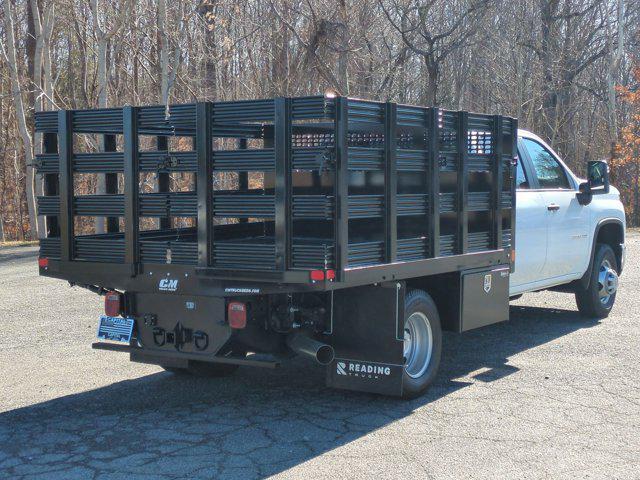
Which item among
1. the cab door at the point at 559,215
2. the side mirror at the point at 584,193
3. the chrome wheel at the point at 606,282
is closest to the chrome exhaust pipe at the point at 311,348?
the cab door at the point at 559,215

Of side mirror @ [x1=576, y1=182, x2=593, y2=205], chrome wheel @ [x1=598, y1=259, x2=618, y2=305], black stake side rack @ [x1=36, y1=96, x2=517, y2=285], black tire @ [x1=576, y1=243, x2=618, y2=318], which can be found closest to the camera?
black stake side rack @ [x1=36, y1=96, x2=517, y2=285]

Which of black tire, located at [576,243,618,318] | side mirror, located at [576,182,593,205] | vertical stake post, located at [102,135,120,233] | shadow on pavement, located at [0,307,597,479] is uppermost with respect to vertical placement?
vertical stake post, located at [102,135,120,233]

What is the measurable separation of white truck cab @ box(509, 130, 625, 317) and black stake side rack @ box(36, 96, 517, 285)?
133cm

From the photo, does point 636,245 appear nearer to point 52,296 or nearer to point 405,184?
point 52,296

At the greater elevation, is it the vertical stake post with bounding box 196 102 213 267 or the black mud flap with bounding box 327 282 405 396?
the vertical stake post with bounding box 196 102 213 267

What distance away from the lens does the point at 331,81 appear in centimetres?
2348

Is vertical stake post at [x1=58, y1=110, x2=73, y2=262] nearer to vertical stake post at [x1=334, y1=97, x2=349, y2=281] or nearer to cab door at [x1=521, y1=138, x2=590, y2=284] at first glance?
vertical stake post at [x1=334, y1=97, x2=349, y2=281]

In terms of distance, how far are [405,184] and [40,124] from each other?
280cm

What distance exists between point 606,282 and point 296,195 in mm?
5568

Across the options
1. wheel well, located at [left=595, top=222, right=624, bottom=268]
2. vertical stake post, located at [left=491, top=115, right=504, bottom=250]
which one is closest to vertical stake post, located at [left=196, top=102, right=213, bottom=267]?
vertical stake post, located at [left=491, top=115, right=504, bottom=250]

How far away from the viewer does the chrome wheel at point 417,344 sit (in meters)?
6.51

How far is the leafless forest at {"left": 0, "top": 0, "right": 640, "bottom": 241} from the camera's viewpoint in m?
22.8

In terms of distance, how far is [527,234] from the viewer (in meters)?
8.48

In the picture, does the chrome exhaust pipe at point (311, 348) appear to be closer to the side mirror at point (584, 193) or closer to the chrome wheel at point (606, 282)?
the side mirror at point (584, 193)
